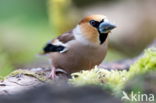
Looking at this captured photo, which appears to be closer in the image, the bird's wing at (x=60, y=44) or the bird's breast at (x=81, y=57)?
the bird's breast at (x=81, y=57)

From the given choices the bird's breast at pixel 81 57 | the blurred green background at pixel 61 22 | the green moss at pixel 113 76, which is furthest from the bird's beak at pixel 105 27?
the blurred green background at pixel 61 22

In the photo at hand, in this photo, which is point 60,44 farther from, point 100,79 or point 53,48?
point 100,79

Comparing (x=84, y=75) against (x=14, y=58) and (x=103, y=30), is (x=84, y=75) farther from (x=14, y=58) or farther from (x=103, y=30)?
(x=14, y=58)

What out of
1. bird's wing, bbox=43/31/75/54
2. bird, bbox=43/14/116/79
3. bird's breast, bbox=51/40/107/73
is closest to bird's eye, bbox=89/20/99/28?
bird, bbox=43/14/116/79

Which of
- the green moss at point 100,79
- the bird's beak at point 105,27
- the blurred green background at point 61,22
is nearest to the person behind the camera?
the green moss at point 100,79

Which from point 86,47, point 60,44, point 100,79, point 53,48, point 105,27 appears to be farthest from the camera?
point 53,48

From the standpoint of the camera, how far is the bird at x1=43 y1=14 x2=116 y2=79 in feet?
12.5

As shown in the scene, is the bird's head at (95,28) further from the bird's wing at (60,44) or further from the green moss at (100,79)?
the green moss at (100,79)

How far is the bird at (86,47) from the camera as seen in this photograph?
3803 millimetres

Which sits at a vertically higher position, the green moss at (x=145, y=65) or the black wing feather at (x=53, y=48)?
the black wing feather at (x=53, y=48)

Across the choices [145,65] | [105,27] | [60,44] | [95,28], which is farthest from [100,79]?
[60,44]

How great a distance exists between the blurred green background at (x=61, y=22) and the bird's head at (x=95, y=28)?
4.39 metres

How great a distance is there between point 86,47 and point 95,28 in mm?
170

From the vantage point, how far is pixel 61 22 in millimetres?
9430
